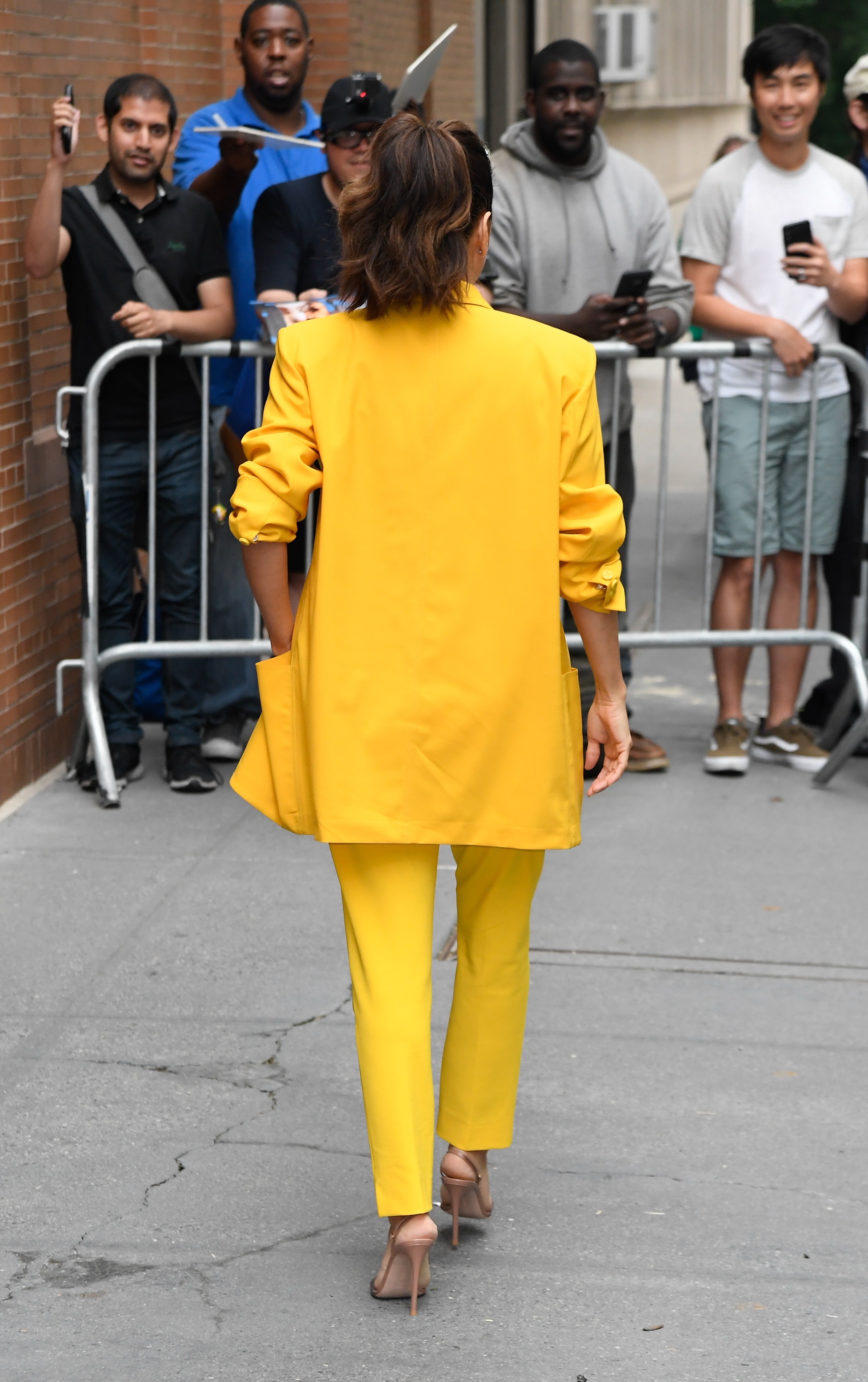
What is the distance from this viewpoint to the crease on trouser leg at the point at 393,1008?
10.4ft

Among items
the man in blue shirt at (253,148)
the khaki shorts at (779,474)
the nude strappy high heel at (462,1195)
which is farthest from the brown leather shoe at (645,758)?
the nude strappy high heel at (462,1195)

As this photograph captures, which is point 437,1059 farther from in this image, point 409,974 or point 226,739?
point 226,739

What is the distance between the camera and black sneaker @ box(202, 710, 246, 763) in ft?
21.7

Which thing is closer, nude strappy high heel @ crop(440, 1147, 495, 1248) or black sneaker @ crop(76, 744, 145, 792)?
nude strappy high heel @ crop(440, 1147, 495, 1248)

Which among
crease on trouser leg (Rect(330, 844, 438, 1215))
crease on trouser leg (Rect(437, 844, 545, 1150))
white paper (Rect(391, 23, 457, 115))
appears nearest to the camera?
crease on trouser leg (Rect(330, 844, 438, 1215))

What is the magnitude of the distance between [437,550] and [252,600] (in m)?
3.85

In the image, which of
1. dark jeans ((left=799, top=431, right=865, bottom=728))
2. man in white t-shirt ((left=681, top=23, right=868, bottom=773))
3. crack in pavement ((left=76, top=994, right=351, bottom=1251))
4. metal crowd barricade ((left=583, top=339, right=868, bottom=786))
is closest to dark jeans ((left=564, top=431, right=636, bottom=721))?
metal crowd barricade ((left=583, top=339, right=868, bottom=786))

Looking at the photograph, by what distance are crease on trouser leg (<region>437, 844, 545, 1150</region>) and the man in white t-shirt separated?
3.30m

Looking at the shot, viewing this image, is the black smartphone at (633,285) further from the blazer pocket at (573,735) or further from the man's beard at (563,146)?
the blazer pocket at (573,735)

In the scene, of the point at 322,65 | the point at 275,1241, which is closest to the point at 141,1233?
the point at 275,1241

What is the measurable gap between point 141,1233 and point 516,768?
3.74ft

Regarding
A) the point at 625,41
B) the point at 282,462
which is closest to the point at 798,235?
the point at 282,462

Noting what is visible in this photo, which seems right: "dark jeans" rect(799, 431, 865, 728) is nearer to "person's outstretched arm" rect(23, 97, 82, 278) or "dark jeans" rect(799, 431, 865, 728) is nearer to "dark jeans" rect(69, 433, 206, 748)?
"dark jeans" rect(69, 433, 206, 748)

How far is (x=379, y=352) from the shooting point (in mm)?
3047
